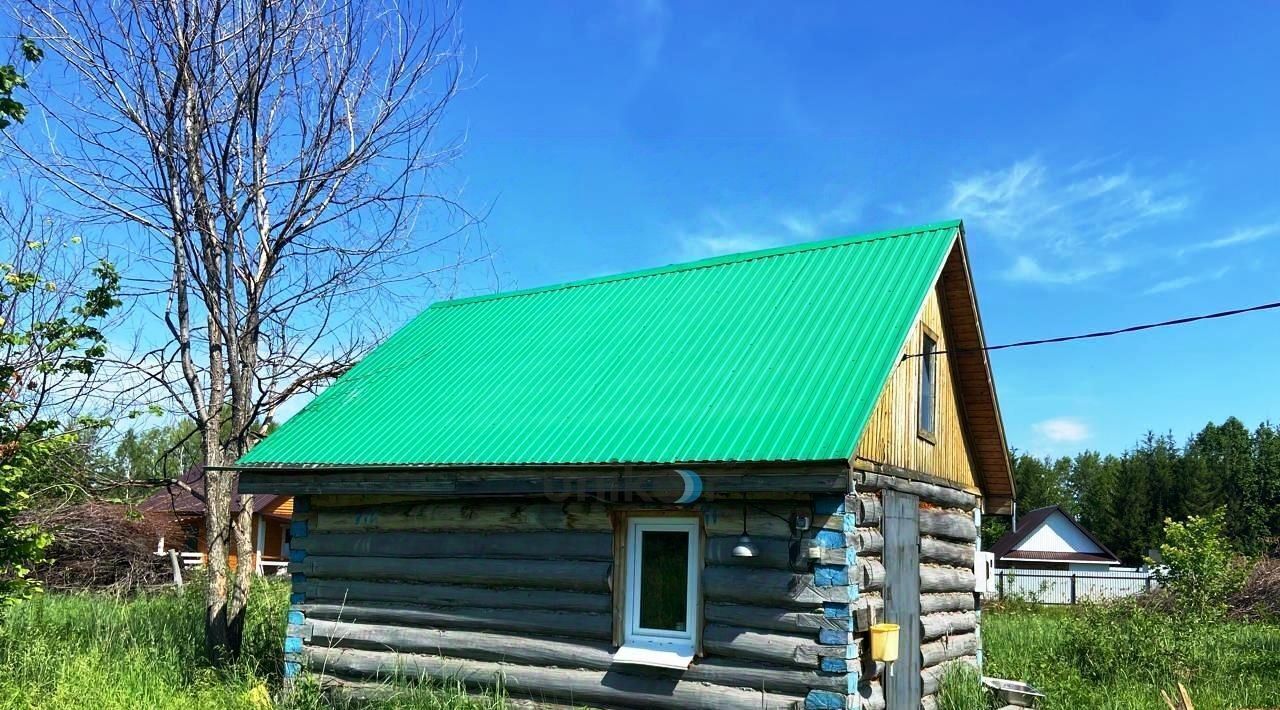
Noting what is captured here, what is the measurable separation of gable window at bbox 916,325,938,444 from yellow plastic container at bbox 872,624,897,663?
326 centimetres

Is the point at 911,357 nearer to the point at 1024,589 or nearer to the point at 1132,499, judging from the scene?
the point at 1024,589

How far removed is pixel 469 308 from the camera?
16.4 metres

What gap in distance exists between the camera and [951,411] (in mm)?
13758

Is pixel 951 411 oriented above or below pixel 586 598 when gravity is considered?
above

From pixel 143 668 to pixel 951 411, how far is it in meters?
10.7

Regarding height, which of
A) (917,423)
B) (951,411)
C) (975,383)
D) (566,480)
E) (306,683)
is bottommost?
(306,683)

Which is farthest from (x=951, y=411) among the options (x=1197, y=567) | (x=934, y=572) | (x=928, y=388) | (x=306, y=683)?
(x=306, y=683)

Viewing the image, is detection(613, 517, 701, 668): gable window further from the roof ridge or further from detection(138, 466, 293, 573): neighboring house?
detection(138, 466, 293, 573): neighboring house

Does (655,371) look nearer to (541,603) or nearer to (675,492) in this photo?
(675,492)

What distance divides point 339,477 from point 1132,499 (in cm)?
6052

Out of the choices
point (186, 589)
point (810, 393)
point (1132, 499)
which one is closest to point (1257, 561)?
point (810, 393)

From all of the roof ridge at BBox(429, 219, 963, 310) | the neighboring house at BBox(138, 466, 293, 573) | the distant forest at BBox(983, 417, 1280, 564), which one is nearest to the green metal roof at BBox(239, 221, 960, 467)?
the roof ridge at BBox(429, 219, 963, 310)

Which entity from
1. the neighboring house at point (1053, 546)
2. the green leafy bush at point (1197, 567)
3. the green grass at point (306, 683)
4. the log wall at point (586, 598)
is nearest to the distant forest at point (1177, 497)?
the neighboring house at point (1053, 546)

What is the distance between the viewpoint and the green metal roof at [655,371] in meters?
10.1
